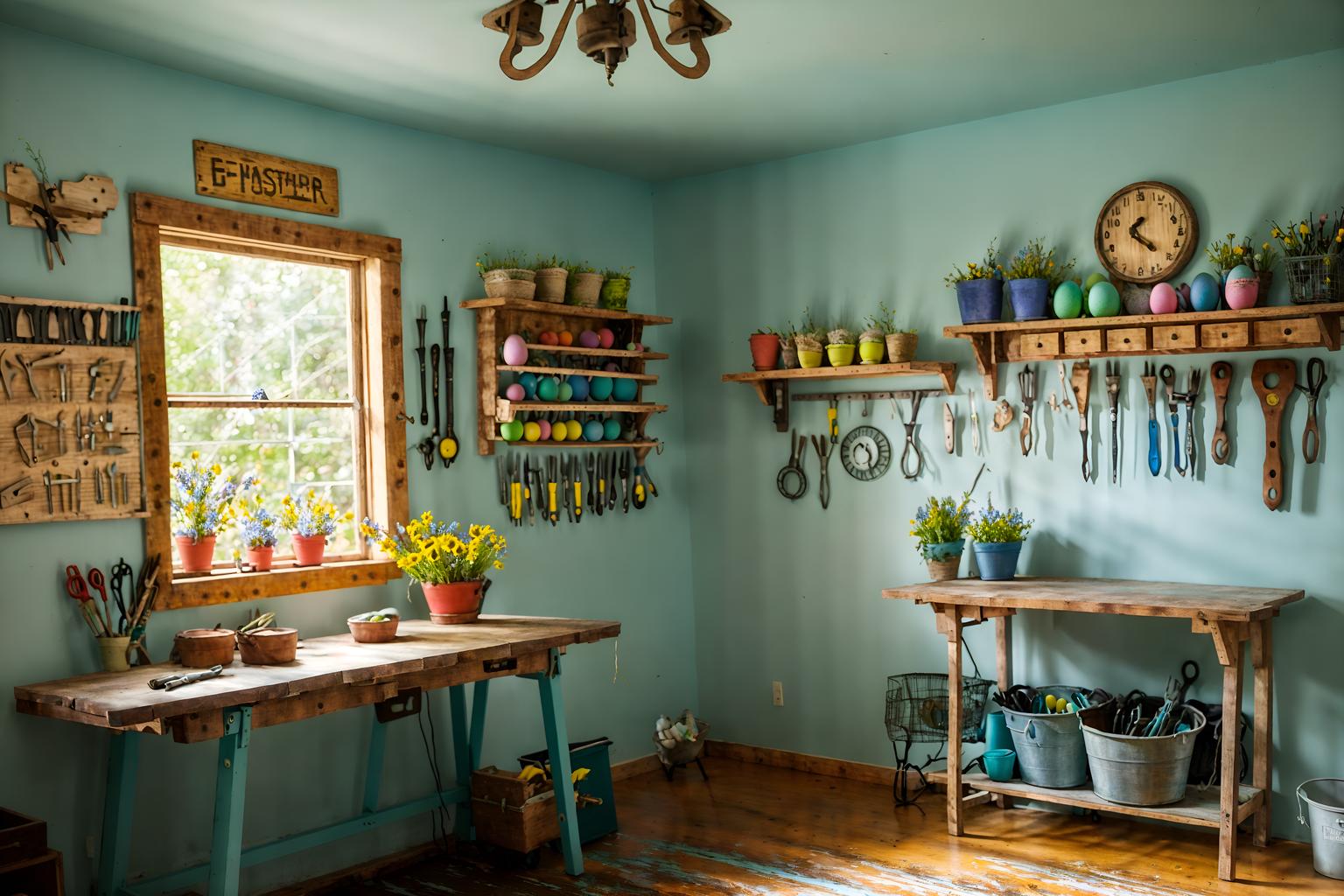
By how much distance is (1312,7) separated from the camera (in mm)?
3555

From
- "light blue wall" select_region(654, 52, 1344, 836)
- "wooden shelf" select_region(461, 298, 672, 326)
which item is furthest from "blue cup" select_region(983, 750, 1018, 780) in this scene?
"wooden shelf" select_region(461, 298, 672, 326)

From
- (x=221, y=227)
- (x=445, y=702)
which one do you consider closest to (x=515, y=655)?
(x=445, y=702)

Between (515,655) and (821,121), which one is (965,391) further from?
(515,655)

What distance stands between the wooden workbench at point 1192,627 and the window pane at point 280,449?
6.91 feet

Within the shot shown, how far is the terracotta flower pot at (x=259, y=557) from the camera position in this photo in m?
3.96

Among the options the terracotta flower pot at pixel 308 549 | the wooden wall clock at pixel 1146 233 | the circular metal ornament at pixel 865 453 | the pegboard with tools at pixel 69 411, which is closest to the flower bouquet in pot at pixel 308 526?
the terracotta flower pot at pixel 308 549

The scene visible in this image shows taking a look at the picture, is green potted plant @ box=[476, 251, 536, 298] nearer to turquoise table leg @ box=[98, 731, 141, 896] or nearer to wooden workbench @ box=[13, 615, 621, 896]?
wooden workbench @ box=[13, 615, 621, 896]

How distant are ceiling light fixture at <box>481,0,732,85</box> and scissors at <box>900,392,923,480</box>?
2.55m

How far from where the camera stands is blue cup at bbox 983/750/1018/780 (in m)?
4.27

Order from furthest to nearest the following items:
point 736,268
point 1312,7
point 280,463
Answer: point 736,268 → point 280,463 → point 1312,7

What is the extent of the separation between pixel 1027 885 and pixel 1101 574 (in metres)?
1.27

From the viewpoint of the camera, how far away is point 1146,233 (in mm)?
4301

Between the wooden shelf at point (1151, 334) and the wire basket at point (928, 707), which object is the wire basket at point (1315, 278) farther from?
the wire basket at point (928, 707)

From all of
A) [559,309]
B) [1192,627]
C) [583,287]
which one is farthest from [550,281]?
[1192,627]
